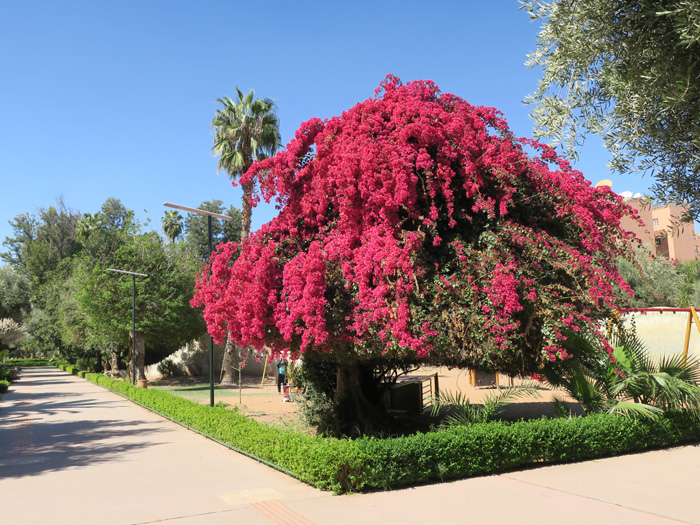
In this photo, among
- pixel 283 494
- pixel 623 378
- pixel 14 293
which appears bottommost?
pixel 283 494

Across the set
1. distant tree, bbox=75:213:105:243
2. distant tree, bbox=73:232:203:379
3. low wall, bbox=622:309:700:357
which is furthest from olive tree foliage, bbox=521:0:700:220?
distant tree, bbox=75:213:105:243

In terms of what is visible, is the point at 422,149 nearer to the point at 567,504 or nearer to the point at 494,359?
the point at 494,359

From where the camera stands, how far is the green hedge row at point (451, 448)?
7.80 metres

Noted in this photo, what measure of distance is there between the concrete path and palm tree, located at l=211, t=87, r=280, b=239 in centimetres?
1718

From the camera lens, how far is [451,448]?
27.2 ft

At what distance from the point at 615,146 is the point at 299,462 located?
6.19m

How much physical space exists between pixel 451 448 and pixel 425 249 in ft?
11.2

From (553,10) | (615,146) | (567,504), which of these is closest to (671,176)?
(615,146)

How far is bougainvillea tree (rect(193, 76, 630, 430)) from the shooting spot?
9.05m

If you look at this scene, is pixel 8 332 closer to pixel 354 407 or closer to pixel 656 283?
pixel 354 407

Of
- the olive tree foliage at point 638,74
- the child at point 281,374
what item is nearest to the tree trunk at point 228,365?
the child at point 281,374

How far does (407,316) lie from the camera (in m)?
8.70

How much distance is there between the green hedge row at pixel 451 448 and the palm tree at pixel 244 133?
1769 centimetres

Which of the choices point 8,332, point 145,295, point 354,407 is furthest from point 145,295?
point 354,407
